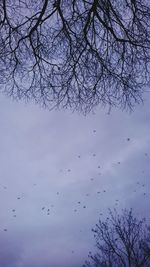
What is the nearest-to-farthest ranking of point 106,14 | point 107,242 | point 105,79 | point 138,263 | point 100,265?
point 106,14
point 105,79
point 138,263
point 107,242
point 100,265

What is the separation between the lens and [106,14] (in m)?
7.61

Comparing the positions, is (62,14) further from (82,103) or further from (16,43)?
(82,103)

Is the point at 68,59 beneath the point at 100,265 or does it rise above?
beneath

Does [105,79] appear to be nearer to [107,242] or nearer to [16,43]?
[16,43]

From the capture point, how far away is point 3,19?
7.67 m

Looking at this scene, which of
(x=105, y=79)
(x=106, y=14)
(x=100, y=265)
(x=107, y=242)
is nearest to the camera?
(x=106, y=14)

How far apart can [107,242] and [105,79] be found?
2598 cm

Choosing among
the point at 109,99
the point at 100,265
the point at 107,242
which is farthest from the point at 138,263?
the point at 109,99

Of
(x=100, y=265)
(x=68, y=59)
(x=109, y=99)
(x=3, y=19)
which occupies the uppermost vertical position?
(x=100, y=265)

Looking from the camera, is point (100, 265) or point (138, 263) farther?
point (100, 265)

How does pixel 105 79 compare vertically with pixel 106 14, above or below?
below

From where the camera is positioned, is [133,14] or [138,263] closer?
[133,14]

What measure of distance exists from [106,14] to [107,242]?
2681 centimetres

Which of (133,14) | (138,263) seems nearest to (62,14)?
(133,14)
